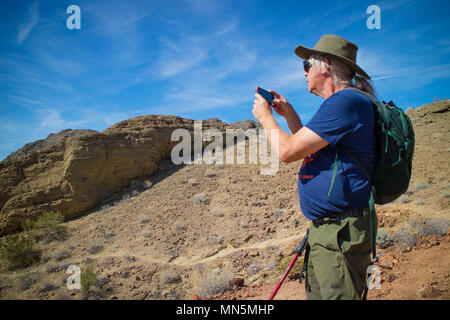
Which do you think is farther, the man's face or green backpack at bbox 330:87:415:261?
the man's face

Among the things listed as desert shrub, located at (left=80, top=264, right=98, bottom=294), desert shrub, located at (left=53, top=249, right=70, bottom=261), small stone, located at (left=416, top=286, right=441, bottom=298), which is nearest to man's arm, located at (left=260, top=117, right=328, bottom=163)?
small stone, located at (left=416, top=286, right=441, bottom=298)

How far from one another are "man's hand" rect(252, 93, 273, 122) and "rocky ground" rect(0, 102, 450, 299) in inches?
118

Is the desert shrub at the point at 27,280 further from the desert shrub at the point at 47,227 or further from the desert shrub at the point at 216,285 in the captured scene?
the desert shrub at the point at 216,285

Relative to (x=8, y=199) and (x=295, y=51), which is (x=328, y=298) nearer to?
(x=295, y=51)

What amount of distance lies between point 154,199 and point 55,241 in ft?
12.6

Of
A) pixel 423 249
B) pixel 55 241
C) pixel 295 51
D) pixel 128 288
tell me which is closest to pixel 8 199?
pixel 55 241

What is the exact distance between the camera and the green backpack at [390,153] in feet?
5.59

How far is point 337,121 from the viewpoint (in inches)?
64.4

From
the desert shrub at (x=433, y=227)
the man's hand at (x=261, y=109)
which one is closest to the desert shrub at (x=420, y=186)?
the desert shrub at (x=433, y=227)

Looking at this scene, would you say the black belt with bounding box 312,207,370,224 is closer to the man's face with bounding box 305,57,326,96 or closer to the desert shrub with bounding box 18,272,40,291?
the man's face with bounding box 305,57,326,96

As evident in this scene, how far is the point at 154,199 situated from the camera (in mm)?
11758

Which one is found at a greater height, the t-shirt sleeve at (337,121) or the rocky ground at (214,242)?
the t-shirt sleeve at (337,121)

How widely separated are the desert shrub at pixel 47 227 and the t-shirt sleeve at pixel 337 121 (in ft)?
35.0

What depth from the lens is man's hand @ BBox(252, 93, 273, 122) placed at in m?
2.03
